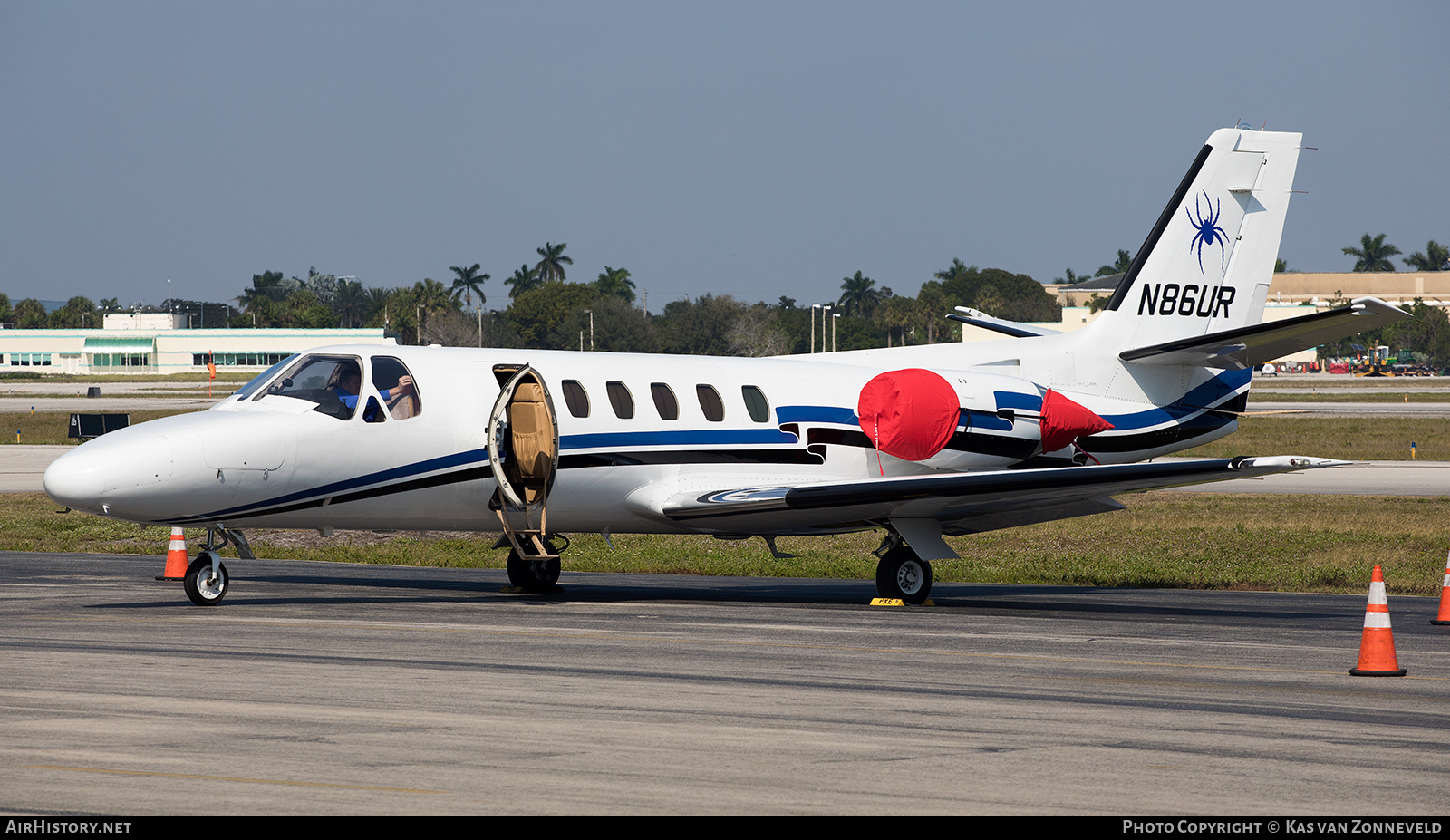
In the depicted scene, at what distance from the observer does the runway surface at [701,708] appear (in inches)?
312

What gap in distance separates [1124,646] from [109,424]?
38.7 m

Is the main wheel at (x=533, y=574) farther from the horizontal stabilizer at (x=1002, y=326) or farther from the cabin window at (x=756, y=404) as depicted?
the horizontal stabilizer at (x=1002, y=326)

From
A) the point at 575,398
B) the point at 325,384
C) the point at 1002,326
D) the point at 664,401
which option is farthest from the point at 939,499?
the point at 325,384

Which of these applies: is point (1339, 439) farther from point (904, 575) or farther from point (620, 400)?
point (620, 400)

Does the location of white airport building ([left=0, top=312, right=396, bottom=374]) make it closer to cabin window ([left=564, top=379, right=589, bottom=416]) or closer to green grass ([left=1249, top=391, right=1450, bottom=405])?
green grass ([left=1249, top=391, right=1450, bottom=405])

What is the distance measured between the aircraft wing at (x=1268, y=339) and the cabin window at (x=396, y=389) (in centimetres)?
1000

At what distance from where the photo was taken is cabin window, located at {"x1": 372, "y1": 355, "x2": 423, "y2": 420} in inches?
680

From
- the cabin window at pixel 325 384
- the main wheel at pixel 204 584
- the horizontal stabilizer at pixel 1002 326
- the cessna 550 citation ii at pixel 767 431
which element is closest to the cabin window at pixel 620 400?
the cessna 550 citation ii at pixel 767 431

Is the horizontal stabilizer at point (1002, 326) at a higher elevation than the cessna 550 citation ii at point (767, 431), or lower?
higher

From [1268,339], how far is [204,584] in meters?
13.2

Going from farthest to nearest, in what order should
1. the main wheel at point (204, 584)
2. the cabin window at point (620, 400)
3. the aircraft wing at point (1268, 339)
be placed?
1. the cabin window at point (620, 400)
2. the aircraft wing at point (1268, 339)
3. the main wheel at point (204, 584)

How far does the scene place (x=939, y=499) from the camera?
59.0ft

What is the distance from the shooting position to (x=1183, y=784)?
8195 millimetres
